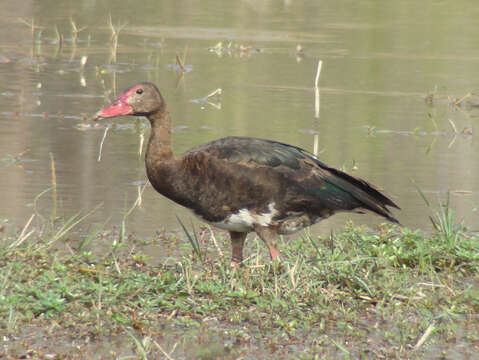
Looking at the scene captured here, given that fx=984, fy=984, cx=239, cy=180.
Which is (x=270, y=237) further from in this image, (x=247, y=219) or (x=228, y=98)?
(x=228, y=98)

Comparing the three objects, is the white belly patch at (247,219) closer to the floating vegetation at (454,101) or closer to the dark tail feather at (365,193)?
the dark tail feather at (365,193)

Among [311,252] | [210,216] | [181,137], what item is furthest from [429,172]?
[210,216]

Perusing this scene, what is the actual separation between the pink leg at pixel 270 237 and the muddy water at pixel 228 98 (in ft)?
4.50

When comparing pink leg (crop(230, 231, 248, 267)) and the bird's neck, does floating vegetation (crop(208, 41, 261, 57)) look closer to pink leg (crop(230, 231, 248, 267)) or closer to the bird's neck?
the bird's neck

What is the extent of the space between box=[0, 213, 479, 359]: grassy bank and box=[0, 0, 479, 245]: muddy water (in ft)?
4.25

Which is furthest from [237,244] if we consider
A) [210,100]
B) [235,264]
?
[210,100]

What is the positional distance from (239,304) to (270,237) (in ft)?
2.88

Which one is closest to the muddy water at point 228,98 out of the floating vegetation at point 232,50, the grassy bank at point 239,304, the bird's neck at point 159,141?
the floating vegetation at point 232,50

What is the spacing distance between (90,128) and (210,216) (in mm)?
4995

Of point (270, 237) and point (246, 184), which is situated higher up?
point (246, 184)

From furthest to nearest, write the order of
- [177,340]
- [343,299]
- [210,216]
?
1. [210,216]
2. [343,299]
3. [177,340]

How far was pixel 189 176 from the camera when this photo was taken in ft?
20.1

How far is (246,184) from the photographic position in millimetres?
6121

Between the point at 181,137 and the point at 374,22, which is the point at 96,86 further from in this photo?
the point at 374,22
